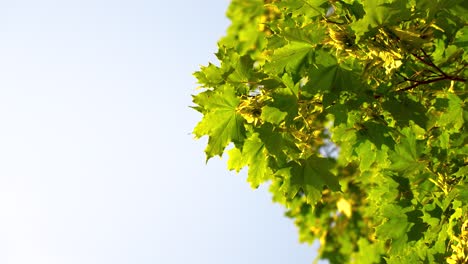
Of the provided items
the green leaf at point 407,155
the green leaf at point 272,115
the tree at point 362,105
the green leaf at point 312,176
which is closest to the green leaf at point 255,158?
the tree at point 362,105

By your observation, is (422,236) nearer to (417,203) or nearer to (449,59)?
(417,203)

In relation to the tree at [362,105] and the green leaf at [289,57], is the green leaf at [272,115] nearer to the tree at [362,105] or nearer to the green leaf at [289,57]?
the tree at [362,105]

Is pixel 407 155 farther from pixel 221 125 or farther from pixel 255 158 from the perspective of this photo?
pixel 221 125

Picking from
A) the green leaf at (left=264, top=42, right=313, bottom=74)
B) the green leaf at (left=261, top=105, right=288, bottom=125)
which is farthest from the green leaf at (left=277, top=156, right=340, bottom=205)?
the green leaf at (left=264, top=42, right=313, bottom=74)

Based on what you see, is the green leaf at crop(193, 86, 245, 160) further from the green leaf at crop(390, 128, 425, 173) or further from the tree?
the green leaf at crop(390, 128, 425, 173)

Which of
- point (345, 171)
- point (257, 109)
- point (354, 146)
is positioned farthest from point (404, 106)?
point (345, 171)

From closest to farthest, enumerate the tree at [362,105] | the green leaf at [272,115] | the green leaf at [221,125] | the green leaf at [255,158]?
the tree at [362,105] < the green leaf at [272,115] < the green leaf at [221,125] < the green leaf at [255,158]

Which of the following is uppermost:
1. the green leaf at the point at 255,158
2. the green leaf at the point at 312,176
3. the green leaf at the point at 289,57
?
the green leaf at the point at 289,57

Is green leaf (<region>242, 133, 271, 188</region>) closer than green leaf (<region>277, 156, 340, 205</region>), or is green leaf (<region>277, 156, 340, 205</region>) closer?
green leaf (<region>277, 156, 340, 205</region>)
